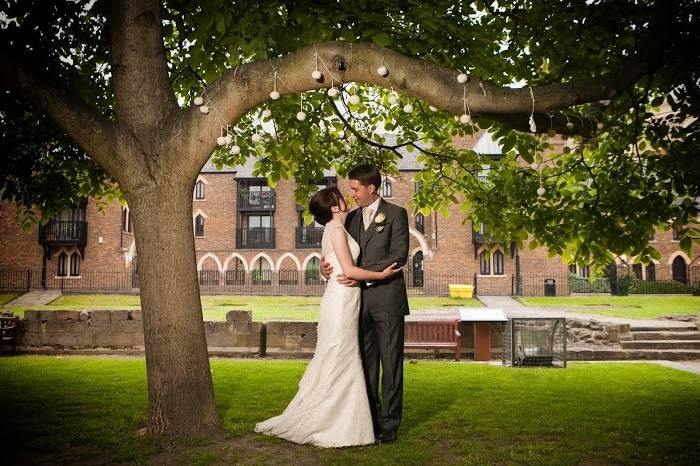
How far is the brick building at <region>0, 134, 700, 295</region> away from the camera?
36856mm

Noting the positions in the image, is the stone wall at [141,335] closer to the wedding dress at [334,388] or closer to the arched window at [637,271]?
the wedding dress at [334,388]

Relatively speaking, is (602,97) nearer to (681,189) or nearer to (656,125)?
(681,189)

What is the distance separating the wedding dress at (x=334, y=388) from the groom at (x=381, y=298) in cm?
13

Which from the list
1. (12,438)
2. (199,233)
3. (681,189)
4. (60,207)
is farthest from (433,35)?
(199,233)

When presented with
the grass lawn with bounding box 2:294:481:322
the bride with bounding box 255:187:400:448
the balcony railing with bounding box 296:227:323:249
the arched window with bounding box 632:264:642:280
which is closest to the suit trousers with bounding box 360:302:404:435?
the bride with bounding box 255:187:400:448

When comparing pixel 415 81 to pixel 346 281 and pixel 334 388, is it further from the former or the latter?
pixel 334 388

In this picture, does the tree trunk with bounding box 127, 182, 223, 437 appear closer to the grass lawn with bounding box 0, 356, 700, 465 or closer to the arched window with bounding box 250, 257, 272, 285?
the grass lawn with bounding box 0, 356, 700, 465

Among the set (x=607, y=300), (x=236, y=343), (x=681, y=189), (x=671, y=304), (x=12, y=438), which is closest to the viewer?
(x=12, y=438)

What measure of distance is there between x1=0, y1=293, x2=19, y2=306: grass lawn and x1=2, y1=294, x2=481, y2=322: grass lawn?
2.50 meters

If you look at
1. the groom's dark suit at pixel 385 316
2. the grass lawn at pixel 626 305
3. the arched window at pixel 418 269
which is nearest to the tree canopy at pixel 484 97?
the groom's dark suit at pixel 385 316

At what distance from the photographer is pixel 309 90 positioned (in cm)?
599

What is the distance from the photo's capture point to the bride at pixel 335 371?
16.0ft

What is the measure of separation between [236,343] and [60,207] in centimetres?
610

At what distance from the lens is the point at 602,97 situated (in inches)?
175
